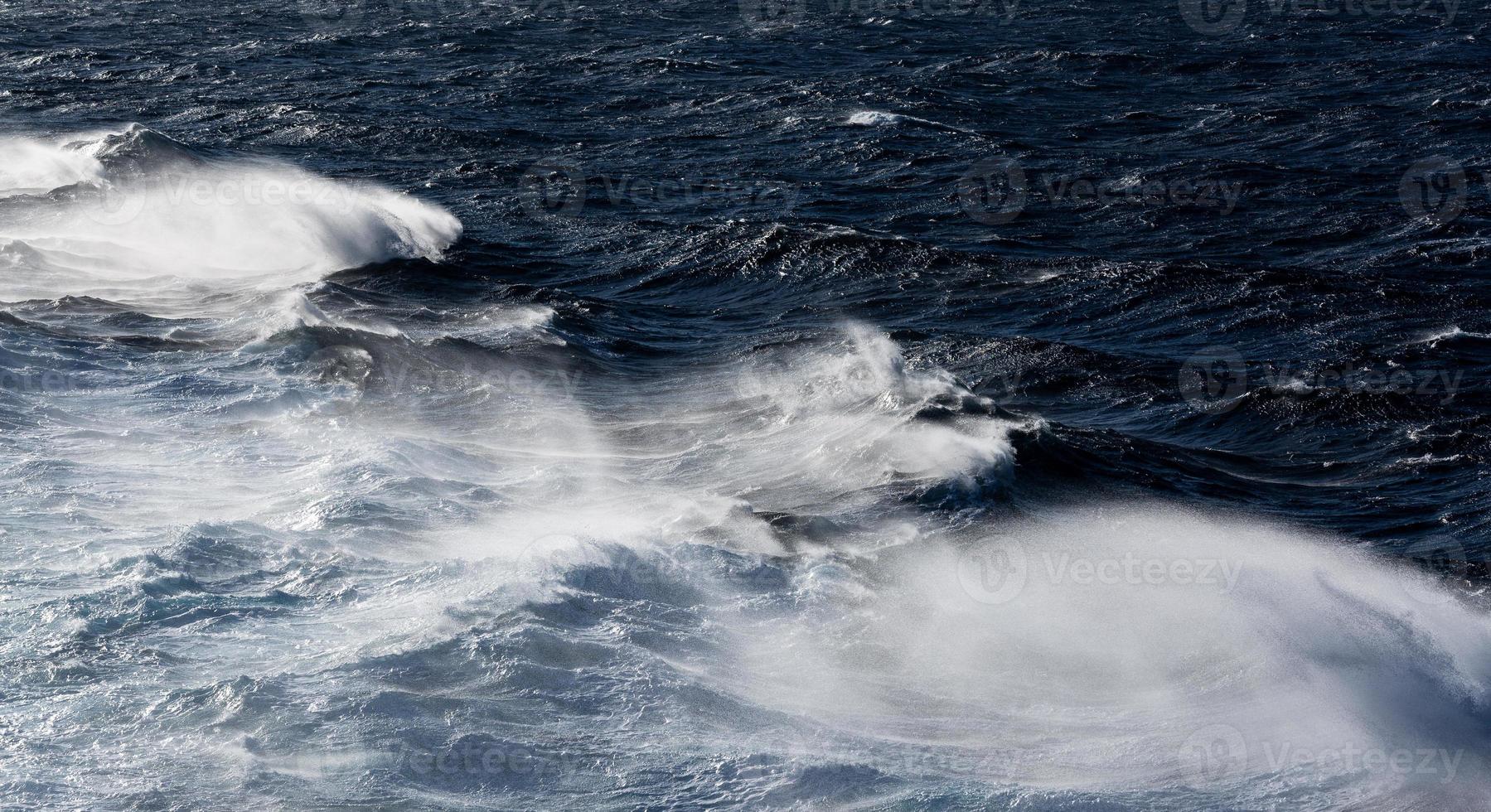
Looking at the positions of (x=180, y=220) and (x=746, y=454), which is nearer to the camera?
(x=746, y=454)

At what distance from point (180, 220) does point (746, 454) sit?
14.6 m

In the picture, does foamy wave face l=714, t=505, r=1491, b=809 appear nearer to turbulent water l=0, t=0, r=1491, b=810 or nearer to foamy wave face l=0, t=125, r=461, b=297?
turbulent water l=0, t=0, r=1491, b=810

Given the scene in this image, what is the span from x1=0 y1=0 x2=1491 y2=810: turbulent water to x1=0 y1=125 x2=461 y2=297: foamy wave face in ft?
0.41

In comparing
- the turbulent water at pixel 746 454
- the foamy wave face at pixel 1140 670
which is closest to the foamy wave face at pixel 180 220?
the turbulent water at pixel 746 454

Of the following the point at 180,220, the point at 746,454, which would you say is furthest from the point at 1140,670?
the point at 180,220

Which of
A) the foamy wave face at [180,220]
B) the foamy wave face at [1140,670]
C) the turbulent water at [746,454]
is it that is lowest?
the foamy wave face at [1140,670]

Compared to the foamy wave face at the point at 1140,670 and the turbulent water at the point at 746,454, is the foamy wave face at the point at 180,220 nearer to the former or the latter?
the turbulent water at the point at 746,454

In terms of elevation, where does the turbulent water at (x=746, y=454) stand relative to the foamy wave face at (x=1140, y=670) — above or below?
above

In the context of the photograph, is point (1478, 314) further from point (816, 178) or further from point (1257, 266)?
point (816, 178)

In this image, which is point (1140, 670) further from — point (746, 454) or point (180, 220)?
point (180, 220)

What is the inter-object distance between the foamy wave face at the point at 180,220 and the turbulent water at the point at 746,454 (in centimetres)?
12

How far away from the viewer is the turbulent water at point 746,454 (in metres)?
12.6

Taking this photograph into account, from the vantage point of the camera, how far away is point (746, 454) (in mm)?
18672

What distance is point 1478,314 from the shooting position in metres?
23.4
